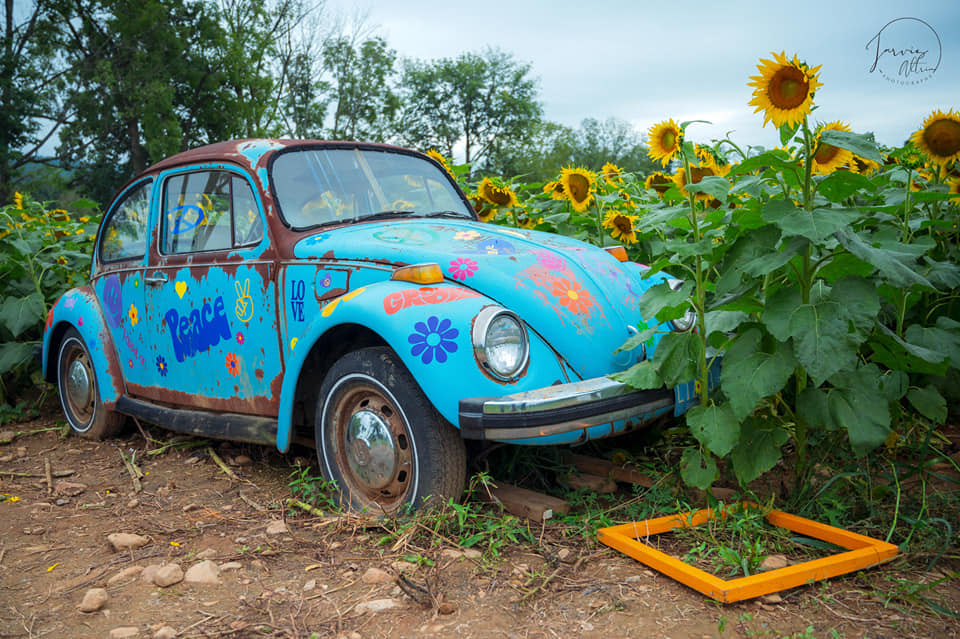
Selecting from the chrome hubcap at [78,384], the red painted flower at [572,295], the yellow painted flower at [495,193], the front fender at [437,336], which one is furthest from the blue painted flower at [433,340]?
the chrome hubcap at [78,384]

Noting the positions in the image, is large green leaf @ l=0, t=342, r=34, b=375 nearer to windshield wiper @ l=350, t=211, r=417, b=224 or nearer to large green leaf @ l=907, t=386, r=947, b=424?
windshield wiper @ l=350, t=211, r=417, b=224

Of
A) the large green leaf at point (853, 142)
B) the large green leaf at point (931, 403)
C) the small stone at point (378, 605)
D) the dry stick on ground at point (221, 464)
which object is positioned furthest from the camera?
the dry stick on ground at point (221, 464)

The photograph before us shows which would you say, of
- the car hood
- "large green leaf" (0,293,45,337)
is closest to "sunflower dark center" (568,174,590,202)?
the car hood

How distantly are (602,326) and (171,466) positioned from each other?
103 inches

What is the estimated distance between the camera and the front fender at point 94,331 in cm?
449

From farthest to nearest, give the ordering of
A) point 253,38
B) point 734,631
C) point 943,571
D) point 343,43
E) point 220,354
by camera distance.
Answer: point 343,43 < point 253,38 < point 220,354 < point 943,571 < point 734,631

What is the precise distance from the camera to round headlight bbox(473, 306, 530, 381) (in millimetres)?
2654

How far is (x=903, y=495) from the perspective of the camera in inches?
110

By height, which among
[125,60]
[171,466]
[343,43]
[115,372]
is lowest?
[171,466]

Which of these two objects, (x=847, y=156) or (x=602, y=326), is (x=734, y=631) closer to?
(x=602, y=326)

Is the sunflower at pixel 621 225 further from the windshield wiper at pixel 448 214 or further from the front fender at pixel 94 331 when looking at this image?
the front fender at pixel 94 331

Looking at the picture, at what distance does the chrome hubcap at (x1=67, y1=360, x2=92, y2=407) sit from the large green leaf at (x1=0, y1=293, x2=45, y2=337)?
1.98 ft

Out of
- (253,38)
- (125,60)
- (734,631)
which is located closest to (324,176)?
(734,631)

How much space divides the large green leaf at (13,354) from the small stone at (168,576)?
3.56m
